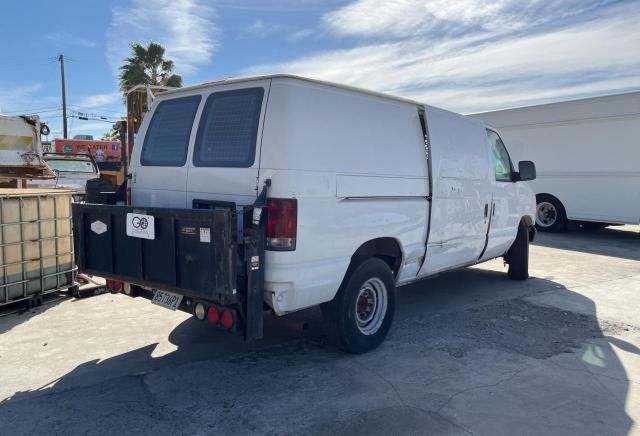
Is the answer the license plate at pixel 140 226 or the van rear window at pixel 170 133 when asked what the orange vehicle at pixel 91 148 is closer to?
the van rear window at pixel 170 133

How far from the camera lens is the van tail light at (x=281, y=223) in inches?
141

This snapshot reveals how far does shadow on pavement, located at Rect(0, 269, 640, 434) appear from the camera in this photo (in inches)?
130

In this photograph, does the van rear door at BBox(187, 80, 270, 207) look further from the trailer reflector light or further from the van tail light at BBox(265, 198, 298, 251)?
the trailer reflector light

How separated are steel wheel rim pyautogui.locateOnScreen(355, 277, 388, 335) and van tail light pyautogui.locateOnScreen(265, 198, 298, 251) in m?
1.19

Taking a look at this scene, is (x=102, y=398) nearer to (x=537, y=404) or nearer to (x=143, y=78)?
(x=537, y=404)

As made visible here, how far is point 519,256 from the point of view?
7523 millimetres

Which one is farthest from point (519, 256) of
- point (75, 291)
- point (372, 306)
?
point (75, 291)

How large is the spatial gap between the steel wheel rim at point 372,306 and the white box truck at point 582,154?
9666mm

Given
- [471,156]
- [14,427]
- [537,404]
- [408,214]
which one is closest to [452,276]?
[471,156]

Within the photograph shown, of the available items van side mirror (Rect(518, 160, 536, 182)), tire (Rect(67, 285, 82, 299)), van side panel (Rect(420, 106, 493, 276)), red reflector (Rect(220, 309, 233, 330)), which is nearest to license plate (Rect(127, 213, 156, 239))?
red reflector (Rect(220, 309, 233, 330))

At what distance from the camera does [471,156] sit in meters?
5.86

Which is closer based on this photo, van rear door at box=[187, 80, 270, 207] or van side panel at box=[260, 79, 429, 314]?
van side panel at box=[260, 79, 429, 314]

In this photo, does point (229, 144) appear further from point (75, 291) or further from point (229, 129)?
point (75, 291)

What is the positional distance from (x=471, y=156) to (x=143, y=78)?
24217 millimetres
